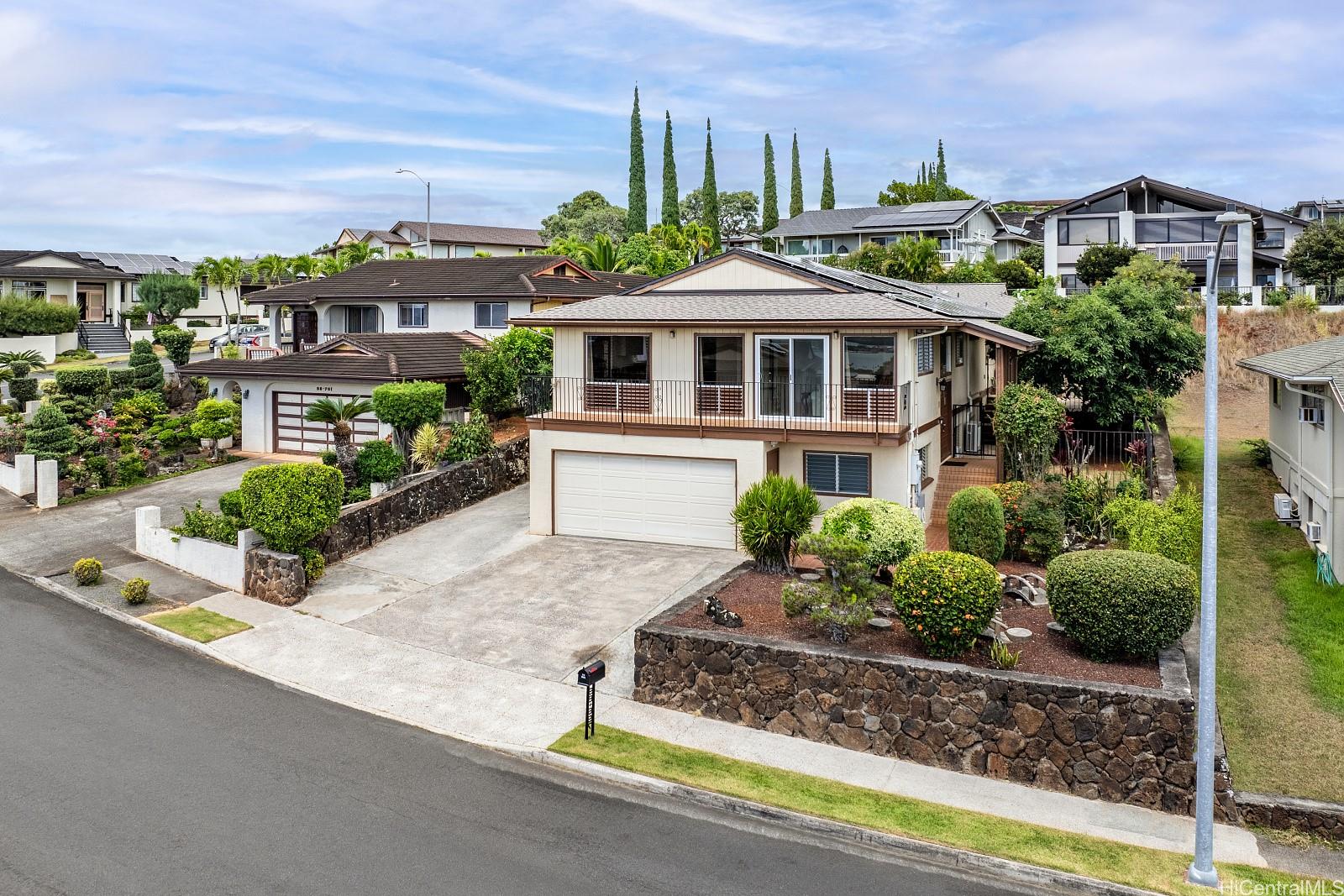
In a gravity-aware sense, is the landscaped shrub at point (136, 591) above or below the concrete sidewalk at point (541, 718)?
above

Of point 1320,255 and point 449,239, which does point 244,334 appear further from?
point 1320,255

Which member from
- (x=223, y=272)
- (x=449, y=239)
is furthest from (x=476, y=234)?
(x=223, y=272)

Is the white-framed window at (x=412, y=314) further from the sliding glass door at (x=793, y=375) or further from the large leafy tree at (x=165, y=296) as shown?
the large leafy tree at (x=165, y=296)

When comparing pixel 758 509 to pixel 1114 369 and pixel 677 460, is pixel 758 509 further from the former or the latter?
pixel 1114 369

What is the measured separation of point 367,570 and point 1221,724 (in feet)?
53.7

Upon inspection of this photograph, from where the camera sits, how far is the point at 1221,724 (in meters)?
13.6

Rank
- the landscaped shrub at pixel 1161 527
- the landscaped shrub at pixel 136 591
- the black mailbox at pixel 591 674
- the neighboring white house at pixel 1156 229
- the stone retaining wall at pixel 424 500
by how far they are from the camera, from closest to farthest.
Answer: the black mailbox at pixel 591 674
the landscaped shrub at pixel 1161 527
the landscaped shrub at pixel 136 591
the stone retaining wall at pixel 424 500
the neighboring white house at pixel 1156 229

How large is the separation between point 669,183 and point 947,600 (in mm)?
73263

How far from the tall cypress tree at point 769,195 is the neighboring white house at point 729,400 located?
70362 millimetres

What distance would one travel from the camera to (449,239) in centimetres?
8744

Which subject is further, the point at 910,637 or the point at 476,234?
the point at 476,234

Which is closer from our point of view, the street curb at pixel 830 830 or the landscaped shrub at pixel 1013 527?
the street curb at pixel 830 830

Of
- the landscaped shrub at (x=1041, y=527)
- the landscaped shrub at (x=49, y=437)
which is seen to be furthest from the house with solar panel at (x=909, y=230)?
the landscaped shrub at (x=1041, y=527)

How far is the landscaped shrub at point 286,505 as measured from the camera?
2023 centimetres
